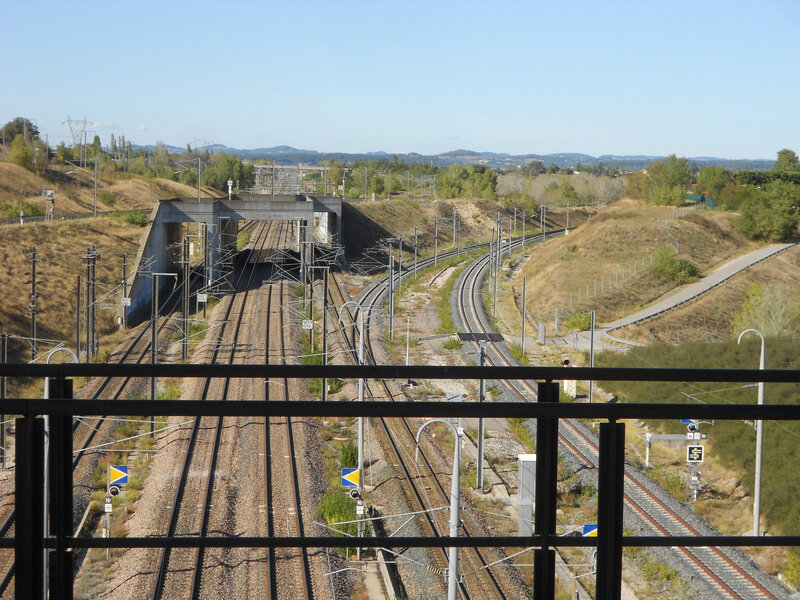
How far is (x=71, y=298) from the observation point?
36312mm

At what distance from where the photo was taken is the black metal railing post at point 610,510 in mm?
2250

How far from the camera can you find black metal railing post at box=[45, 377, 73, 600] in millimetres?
2145

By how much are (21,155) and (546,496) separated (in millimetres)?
69072

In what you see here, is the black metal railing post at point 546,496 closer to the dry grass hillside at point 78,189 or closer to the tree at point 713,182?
the dry grass hillside at point 78,189

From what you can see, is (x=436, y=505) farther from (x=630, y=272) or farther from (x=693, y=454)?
(x=630, y=272)

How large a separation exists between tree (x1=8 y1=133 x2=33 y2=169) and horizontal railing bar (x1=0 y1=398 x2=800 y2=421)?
68551mm

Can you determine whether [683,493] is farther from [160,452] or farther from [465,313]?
[465,313]

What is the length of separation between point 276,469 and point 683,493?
26.8ft

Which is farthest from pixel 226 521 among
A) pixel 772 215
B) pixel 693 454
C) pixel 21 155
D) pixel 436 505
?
pixel 21 155

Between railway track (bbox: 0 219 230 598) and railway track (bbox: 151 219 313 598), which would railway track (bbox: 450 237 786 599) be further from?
railway track (bbox: 0 219 230 598)

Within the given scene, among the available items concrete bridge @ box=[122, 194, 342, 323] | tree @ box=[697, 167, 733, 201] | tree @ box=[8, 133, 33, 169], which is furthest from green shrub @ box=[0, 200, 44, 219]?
tree @ box=[697, 167, 733, 201]

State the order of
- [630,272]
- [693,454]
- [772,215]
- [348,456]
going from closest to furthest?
1. [693,454]
2. [348,456]
3. [630,272]
4. [772,215]

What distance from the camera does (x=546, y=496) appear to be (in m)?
2.23

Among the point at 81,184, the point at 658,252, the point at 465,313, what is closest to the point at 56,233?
the point at 465,313
